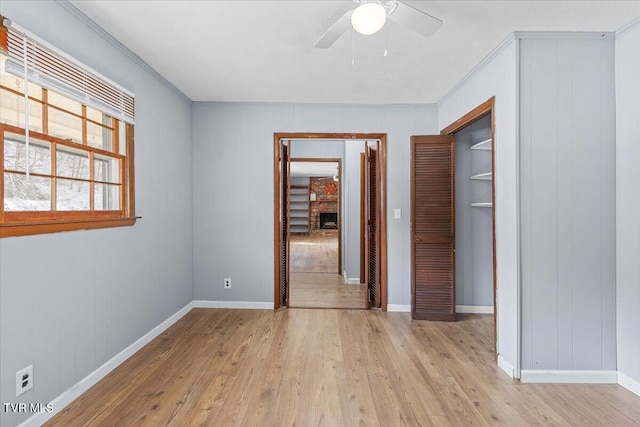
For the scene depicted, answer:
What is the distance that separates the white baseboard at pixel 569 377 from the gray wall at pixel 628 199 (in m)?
0.09

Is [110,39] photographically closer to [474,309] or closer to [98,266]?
[98,266]

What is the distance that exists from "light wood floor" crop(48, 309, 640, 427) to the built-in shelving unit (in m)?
10.4

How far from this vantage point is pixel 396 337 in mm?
3164

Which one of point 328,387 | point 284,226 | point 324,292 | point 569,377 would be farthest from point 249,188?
point 569,377

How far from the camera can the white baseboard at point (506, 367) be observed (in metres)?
2.43

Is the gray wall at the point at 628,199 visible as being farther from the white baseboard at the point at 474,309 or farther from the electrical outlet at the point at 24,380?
the electrical outlet at the point at 24,380

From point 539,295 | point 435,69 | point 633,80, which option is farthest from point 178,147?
point 633,80

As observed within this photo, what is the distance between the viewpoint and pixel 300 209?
45.3 feet

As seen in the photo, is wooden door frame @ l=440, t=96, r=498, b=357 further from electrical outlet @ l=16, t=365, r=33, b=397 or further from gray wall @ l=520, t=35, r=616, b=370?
electrical outlet @ l=16, t=365, r=33, b=397

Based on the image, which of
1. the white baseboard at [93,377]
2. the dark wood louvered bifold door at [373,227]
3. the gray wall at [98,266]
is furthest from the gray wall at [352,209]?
the white baseboard at [93,377]

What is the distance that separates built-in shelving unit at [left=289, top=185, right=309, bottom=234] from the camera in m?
13.7

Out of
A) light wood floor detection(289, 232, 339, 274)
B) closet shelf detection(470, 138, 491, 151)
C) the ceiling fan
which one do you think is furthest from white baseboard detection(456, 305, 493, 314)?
the ceiling fan

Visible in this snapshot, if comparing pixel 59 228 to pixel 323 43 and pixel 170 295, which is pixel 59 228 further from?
pixel 323 43

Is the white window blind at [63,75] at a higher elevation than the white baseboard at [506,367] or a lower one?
higher
